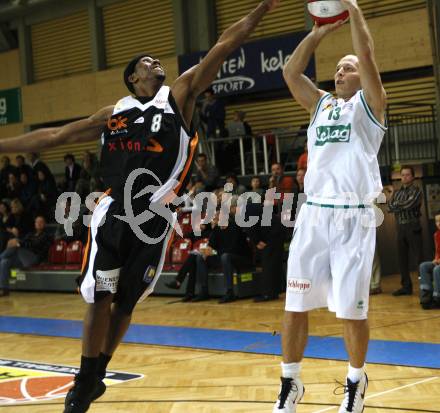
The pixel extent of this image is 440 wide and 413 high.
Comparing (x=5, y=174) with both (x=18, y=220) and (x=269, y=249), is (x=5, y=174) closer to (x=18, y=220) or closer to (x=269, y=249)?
(x=18, y=220)

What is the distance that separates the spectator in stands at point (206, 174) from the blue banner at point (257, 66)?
2.92 m

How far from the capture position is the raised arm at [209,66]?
17.2 feet

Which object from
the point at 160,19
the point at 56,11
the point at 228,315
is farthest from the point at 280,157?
the point at 56,11

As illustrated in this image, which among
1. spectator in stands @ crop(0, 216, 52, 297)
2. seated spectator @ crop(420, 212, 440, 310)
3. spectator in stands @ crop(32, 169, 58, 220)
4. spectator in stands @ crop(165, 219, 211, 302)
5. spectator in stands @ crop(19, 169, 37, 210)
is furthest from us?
spectator in stands @ crop(19, 169, 37, 210)

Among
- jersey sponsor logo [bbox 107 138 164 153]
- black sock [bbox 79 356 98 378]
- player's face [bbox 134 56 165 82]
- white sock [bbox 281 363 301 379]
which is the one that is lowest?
white sock [bbox 281 363 301 379]

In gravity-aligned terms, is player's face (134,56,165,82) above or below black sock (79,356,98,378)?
above

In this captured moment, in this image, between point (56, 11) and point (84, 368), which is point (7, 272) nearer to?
point (56, 11)

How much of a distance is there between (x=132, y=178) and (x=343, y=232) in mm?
1339

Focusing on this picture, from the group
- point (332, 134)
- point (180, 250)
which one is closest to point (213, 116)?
point (180, 250)

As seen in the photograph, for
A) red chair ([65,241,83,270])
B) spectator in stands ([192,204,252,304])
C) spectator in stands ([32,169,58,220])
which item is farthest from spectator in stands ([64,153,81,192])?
spectator in stands ([192,204,252,304])

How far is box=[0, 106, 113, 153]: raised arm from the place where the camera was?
15.8 ft

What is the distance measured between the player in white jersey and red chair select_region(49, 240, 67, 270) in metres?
12.0

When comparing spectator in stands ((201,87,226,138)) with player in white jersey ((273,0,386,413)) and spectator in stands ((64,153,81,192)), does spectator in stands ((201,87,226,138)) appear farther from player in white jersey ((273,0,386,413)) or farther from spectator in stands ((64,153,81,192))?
player in white jersey ((273,0,386,413))

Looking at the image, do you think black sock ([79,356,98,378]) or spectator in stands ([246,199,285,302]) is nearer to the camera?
black sock ([79,356,98,378])
